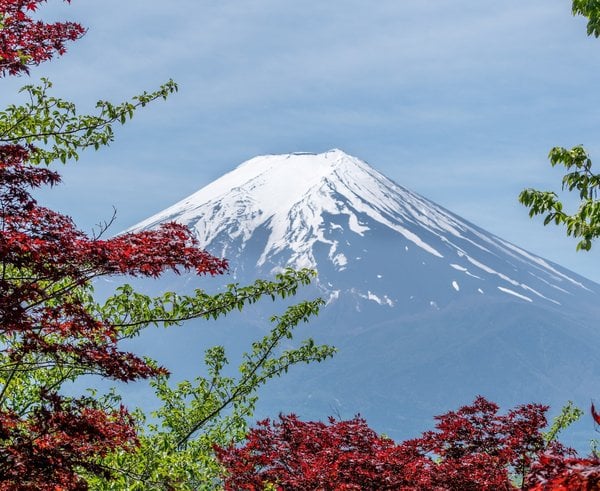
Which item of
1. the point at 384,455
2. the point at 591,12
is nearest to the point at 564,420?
the point at 384,455

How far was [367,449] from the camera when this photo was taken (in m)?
13.3

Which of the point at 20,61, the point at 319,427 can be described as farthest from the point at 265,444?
the point at 20,61

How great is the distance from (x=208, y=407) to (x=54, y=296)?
6333 mm

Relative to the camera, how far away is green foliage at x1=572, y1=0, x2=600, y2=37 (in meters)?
10.4

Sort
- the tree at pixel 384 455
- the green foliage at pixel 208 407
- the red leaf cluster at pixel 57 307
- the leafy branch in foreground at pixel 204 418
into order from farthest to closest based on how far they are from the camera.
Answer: the tree at pixel 384 455 < the leafy branch in foreground at pixel 204 418 < the green foliage at pixel 208 407 < the red leaf cluster at pixel 57 307

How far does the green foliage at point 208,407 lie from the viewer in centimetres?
984

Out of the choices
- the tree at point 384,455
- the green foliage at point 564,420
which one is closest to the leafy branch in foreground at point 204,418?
the tree at point 384,455

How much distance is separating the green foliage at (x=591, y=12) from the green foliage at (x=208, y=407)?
487cm

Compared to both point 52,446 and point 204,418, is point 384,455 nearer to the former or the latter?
point 204,418

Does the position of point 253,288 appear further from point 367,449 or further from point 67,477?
point 367,449

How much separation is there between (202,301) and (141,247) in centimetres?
153

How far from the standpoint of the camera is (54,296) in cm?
765

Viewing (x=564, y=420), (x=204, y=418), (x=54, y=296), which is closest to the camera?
(x=54, y=296)

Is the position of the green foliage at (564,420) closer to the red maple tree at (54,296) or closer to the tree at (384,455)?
the tree at (384,455)
